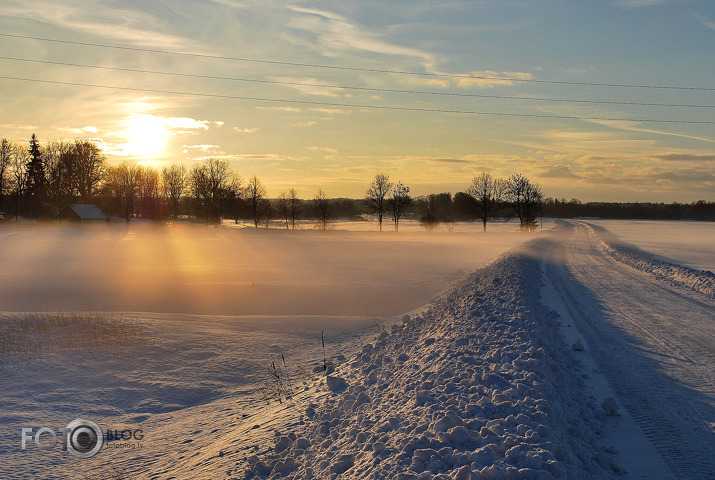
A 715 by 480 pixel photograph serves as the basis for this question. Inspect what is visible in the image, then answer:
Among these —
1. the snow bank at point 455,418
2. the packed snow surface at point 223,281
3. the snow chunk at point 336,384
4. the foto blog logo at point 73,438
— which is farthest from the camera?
the packed snow surface at point 223,281

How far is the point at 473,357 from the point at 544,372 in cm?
105

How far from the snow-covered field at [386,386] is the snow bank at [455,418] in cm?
2

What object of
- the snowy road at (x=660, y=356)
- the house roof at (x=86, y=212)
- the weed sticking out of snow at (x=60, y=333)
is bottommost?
the weed sticking out of snow at (x=60, y=333)

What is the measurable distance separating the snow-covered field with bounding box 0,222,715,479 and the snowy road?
0.13 ft

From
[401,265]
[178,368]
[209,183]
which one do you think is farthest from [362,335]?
[209,183]

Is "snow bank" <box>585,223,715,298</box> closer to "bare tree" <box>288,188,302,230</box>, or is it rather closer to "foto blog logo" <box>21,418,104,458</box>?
"foto blog logo" <box>21,418,104,458</box>

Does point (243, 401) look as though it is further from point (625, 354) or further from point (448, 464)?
point (625, 354)

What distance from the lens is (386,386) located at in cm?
711

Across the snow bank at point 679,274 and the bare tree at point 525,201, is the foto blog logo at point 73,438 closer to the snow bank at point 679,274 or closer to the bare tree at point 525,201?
the snow bank at point 679,274

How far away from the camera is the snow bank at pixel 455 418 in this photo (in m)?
4.48

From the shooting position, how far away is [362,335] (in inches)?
547

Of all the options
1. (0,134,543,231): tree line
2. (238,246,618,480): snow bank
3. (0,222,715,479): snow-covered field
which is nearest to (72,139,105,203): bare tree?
(0,134,543,231): tree line

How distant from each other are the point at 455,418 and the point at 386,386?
2155 mm

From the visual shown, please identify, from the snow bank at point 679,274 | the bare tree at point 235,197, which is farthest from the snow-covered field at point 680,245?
the bare tree at point 235,197
